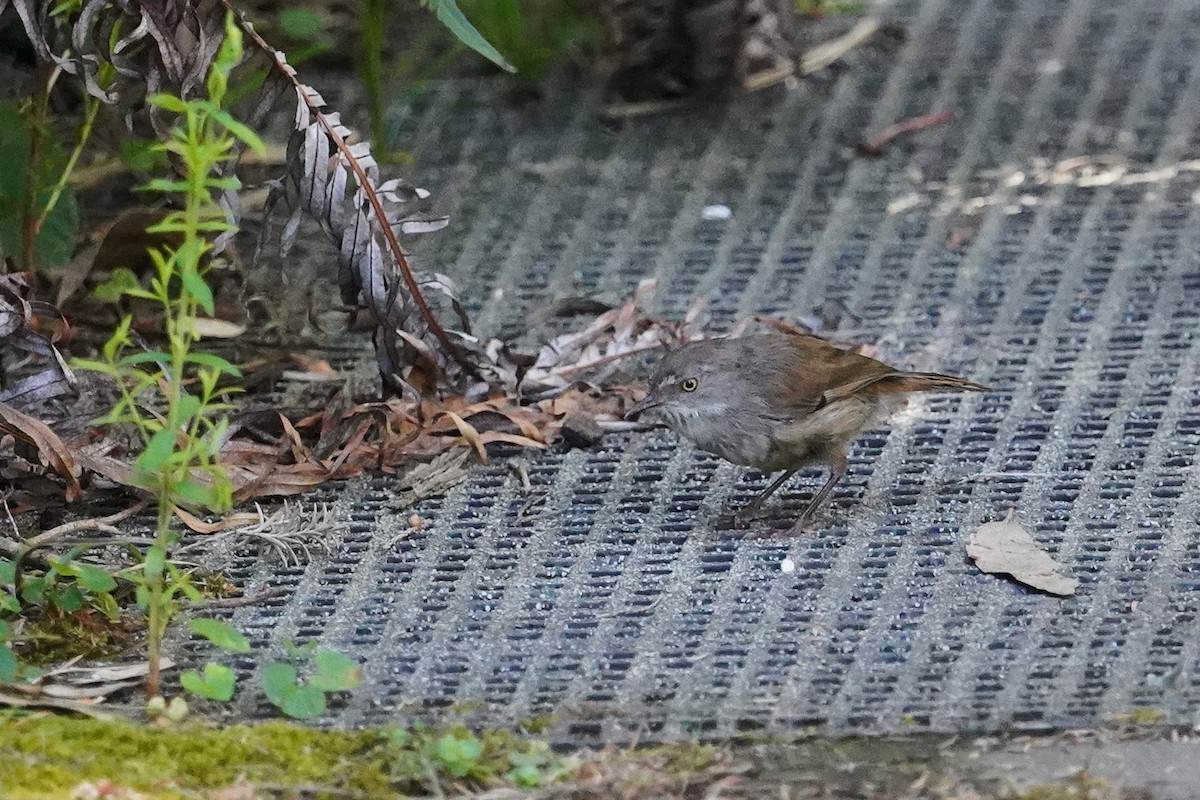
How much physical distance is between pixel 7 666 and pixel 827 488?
2.13 metres

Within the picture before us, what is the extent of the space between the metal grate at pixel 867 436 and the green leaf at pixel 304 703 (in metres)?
0.11

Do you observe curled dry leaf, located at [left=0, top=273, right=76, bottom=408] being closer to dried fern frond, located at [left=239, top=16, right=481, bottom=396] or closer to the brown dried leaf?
the brown dried leaf

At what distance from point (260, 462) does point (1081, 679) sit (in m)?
2.32

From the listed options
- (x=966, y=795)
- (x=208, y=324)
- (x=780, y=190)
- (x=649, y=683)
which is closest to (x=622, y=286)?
(x=780, y=190)

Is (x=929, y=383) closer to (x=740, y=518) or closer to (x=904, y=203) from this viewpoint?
(x=740, y=518)

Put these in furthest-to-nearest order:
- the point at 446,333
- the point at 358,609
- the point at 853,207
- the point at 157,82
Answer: the point at 853,207
the point at 446,333
the point at 157,82
the point at 358,609

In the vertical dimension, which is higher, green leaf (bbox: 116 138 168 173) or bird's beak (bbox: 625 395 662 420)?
green leaf (bbox: 116 138 168 173)

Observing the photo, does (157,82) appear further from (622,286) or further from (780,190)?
(780,190)

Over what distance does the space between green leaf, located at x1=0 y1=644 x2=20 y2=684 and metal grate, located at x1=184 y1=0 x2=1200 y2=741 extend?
0.58 meters

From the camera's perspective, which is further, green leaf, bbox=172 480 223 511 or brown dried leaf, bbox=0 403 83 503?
brown dried leaf, bbox=0 403 83 503

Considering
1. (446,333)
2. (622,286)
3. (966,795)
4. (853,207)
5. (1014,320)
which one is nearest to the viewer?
(966,795)

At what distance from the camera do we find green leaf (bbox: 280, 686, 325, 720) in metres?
3.75

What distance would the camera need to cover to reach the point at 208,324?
19.0ft

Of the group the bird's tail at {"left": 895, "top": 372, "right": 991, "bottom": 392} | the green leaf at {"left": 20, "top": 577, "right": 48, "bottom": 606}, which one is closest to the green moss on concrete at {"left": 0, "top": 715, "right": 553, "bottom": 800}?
the green leaf at {"left": 20, "top": 577, "right": 48, "bottom": 606}
